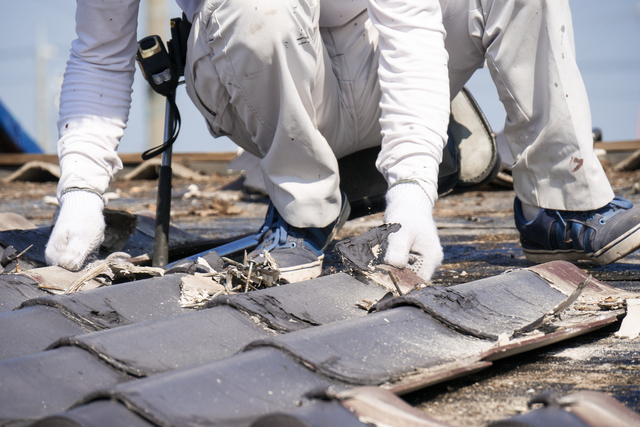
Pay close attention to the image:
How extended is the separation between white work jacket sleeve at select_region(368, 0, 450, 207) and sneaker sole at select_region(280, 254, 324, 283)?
340 millimetres

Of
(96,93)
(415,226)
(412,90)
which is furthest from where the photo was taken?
(96,93)

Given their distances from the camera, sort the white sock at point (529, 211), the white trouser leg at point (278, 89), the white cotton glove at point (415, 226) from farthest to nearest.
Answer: the white sock at point (529, 211), the white trouser leg at point (278, 89), the white cotton glove at point (415, 226)

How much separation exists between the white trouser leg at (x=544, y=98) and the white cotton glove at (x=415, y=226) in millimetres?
565

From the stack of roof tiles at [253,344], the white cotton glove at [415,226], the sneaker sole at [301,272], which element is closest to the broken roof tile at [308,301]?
the stack of roof tiles at [253,344]

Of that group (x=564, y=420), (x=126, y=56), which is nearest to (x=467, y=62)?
(x=126, y=56)

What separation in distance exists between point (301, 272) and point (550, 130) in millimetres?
876

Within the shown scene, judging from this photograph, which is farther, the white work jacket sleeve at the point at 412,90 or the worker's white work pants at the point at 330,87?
the worker's white work pants at the point at 330,87

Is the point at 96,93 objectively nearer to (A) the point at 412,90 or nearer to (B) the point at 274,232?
(B) the point at 274,232

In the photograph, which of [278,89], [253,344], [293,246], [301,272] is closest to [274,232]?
[293,246]

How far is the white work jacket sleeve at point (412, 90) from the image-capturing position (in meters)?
1.52

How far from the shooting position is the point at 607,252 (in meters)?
1.71

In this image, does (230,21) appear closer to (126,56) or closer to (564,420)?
(126,56)

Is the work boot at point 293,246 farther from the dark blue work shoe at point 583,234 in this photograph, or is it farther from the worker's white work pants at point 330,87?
the dark blue work shoe at point 583,234

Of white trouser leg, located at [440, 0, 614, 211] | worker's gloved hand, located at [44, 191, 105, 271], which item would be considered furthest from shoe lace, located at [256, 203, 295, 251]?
white trouser leg, located at [440, 0, 614, 211]
